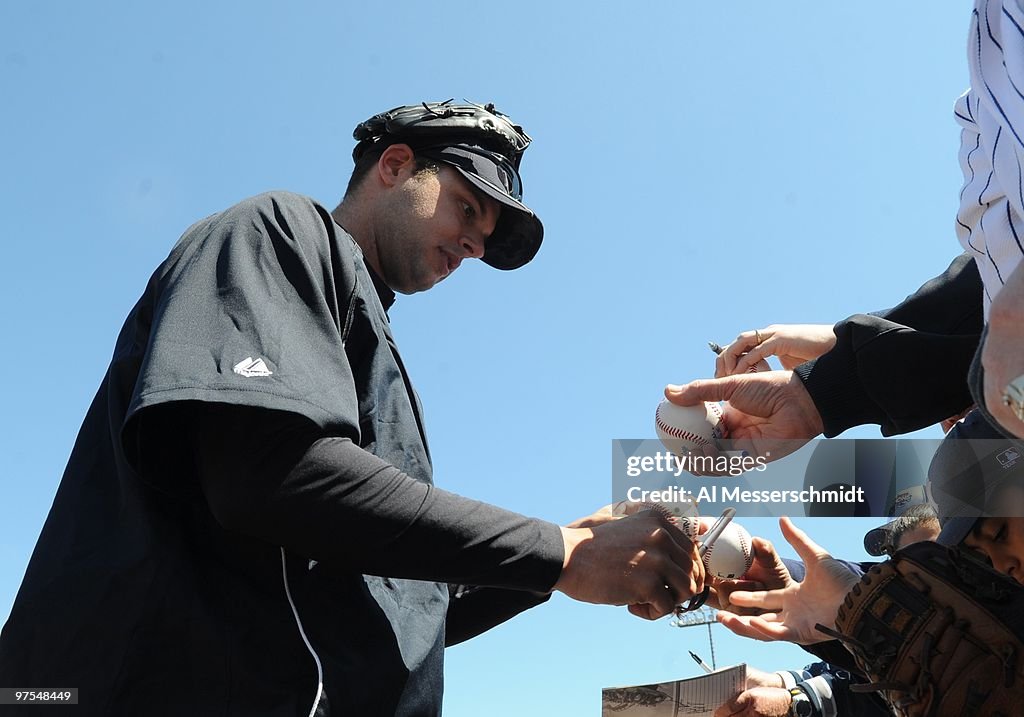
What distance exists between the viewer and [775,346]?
4.18 metres

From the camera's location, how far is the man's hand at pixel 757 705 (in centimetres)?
479

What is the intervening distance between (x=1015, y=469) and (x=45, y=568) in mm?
3061

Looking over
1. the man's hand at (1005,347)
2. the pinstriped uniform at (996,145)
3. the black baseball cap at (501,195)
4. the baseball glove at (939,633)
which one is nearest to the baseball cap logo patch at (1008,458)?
the baseball glove at (939,633)

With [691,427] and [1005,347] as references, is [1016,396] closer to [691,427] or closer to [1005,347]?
[1005,347]

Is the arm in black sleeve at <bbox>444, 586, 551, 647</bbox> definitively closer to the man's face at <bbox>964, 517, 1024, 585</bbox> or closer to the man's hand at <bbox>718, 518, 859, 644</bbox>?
the man's hand at <bbox>718, 518, 859, 644</bbox>

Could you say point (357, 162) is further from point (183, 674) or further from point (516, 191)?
point (183, 674)

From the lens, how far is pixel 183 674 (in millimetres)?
2061

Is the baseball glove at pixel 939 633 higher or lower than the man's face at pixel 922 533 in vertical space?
higher

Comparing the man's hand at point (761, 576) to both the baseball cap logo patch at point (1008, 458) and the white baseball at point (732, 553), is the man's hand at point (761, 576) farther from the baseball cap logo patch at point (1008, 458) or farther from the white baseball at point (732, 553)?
the baseball cap logo patch at point (1008, 458)

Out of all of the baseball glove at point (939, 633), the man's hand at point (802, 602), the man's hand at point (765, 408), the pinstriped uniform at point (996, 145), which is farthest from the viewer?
the man's hand at point (765, 408)

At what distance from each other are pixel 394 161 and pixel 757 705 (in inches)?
121

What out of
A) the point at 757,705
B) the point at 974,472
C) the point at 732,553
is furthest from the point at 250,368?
the point at 757,705

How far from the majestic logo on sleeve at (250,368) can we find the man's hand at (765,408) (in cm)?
211

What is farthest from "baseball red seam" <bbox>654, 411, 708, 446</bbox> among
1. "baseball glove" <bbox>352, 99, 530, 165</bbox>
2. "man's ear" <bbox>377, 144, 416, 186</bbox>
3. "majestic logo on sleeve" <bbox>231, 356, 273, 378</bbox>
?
"majestic logo on sleeve" <bbox>231, 356, 273, 378</bbox>
